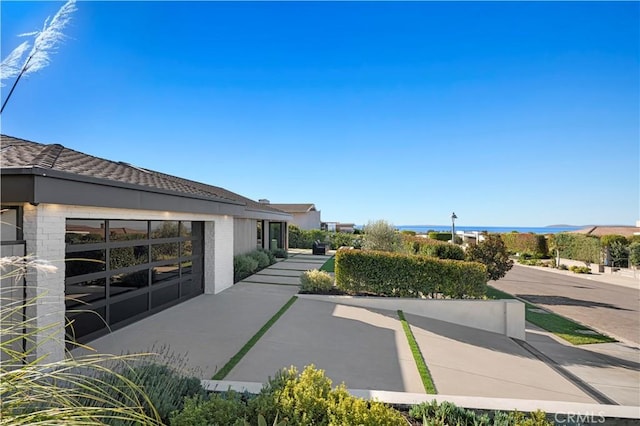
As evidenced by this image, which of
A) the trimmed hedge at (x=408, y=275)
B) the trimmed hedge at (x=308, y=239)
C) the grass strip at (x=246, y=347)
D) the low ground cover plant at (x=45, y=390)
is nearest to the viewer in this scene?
the low ground cover plant at (x=45, y=390)

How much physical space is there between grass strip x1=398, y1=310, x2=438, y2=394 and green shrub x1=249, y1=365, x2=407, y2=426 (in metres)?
2.53

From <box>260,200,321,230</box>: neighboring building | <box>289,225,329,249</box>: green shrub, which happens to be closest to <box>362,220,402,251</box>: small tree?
<box>289,225,329,249</box>: green shrub

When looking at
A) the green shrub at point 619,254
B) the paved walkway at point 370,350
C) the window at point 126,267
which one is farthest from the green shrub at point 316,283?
the green shrub at point 619,254

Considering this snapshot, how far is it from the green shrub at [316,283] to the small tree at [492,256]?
615 centimetres

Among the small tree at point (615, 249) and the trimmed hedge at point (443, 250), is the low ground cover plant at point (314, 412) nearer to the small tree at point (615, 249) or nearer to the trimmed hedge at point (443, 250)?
the trimmed hedge at point (443, 250)

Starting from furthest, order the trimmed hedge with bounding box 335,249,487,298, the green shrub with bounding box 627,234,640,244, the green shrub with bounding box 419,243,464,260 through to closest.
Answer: the green shrub with bounding box 627,234,640,244, the green shrub with bounding box 419,243,464,260, the trimmed hedge with bounding box 335,249,487,298

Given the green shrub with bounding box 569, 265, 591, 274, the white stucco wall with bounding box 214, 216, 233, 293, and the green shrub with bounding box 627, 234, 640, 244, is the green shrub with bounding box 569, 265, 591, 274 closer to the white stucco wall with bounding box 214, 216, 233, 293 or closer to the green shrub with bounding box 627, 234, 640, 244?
the green shrub with bounding box 627, 234, 640, 244

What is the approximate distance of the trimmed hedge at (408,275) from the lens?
32.4ft

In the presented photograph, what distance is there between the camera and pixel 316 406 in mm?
2723

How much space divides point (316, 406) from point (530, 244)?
37.4 meters

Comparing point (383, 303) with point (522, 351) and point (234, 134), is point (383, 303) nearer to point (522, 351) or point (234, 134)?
point (522, 351)

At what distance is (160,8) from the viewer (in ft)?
31.5

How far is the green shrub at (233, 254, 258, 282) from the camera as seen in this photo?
44.1 ft

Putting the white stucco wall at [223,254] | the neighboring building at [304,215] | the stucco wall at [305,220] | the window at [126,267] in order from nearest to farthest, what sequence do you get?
the window at [126,267] < the white stucco wall at [223,254] < the stucco wall at [305,220] < the neighboring building at [304,215]
